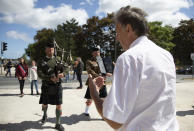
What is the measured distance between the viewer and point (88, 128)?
15.8ft

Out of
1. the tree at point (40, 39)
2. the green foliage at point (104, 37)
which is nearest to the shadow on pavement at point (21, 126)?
the green foliage at point (104, 37)

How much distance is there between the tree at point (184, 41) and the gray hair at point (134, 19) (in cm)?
4806

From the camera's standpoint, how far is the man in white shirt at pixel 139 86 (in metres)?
1.04

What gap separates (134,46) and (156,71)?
8.7 inches

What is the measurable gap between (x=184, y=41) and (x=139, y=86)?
5040 cm

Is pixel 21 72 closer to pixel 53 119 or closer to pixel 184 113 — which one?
pixel 53 119

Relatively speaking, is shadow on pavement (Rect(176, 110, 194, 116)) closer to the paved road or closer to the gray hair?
the paved road

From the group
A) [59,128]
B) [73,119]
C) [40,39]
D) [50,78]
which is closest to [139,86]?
[50,78]

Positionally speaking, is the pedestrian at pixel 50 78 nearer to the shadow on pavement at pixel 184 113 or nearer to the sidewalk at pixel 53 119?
the sidewalk at pixel 53 119

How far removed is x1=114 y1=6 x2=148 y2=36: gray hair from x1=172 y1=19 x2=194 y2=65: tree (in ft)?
158

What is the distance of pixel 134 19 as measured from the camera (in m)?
1.26

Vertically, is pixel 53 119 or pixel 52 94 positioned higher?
pixel 52 94

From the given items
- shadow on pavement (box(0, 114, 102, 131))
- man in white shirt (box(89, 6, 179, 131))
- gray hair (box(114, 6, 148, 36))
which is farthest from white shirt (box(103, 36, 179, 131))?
shadow on pavement (box(0, 114, 102, 131))

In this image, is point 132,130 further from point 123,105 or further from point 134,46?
point 134,46
